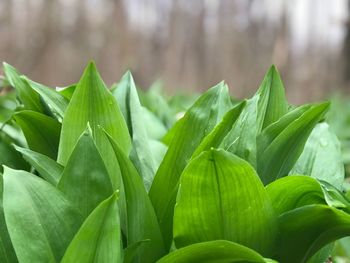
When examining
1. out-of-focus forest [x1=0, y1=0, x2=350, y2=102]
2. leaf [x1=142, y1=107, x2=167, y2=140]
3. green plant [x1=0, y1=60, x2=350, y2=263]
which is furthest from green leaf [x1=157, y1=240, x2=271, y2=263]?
out-of-focus forest [x1=0, y1=0, x2=350, y2=102]

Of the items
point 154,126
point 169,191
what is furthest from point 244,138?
point 154,126

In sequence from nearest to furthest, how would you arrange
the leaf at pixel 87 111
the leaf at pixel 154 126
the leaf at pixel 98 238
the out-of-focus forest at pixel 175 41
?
1. the leaf at pixel 98 238
2. the leaf at pixel 87 111
3. the leaf at pixel 154 126
4. the out-of-focus forest at pixel 175 41

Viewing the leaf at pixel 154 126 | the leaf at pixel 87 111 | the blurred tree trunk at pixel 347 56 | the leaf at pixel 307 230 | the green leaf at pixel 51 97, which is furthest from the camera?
the blurred tree trunk at pixel 347 56

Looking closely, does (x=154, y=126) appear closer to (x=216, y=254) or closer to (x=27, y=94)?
(x=27, y=94)

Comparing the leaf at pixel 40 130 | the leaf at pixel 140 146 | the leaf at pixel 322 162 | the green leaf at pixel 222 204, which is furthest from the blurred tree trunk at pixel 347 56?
the green leaf at pixel 222 204

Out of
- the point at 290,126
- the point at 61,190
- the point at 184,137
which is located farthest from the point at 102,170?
the point at 290,126

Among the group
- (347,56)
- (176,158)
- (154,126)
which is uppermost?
(176,158)

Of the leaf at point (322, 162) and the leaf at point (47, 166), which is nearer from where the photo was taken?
the leaf at point (47, 166)

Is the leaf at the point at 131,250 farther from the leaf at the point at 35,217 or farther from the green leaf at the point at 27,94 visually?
the green leaf at the point at 27,94
